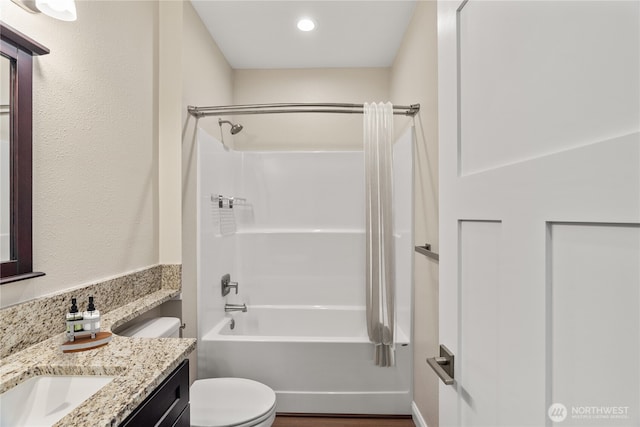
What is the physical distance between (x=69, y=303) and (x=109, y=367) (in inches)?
18.8

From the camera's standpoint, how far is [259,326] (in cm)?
305

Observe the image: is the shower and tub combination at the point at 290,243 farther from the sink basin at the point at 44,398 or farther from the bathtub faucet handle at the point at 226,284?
the sink basin at the point at 44,398

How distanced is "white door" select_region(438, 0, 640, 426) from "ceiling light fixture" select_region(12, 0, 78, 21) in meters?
1.23

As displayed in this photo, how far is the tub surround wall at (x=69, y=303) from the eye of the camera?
3.33ft

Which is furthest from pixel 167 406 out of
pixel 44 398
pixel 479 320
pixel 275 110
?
pixel 275 110

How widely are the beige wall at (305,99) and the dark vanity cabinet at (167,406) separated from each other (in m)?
2.41

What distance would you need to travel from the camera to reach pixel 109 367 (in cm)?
94

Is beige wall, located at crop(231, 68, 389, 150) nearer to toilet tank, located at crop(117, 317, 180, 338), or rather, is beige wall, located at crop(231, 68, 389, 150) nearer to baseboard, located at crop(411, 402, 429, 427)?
toilet tank, located at crop(117, 317, 180, 338)

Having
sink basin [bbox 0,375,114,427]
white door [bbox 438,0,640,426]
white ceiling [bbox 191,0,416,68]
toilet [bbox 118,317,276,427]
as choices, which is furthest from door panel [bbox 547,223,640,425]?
white ceiling [bbox 191,0,416,68]

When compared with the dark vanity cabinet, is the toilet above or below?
below

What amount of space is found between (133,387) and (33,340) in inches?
21.5

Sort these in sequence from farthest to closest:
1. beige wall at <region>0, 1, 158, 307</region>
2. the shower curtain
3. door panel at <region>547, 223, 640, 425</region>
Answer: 1. the shower curtain
2. beige wall at <region>0, 1, 158, 307</region>
3. door panel at <region>547, 223, 640, 425</region>

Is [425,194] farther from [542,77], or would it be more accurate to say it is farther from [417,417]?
[542,77]

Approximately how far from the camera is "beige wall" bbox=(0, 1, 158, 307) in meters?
1.15
